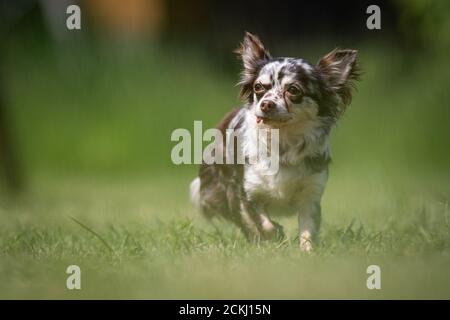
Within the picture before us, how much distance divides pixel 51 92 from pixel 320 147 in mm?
4425

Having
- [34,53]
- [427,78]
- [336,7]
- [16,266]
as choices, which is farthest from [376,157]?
[16,266]

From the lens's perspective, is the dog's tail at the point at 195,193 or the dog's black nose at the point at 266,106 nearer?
the dog's black nose at the point at 266,106

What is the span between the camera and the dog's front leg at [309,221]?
488 cm

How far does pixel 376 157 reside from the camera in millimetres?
7973

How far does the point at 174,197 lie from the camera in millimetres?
7133

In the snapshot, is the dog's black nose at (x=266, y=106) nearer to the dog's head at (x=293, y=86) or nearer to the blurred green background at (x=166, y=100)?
the dog's head at (x=293, y=86)

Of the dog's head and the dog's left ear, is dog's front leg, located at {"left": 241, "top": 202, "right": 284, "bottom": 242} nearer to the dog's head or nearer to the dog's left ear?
the dog's head

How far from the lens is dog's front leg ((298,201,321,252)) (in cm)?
488

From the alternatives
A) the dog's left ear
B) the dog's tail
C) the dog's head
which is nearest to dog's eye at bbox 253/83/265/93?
the dog's head

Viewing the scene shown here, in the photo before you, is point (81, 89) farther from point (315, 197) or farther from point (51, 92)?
point (315, 197)

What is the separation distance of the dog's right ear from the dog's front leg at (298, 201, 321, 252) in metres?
0.75

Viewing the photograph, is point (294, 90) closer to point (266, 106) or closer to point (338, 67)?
point (266, 106)

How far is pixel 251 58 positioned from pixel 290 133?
514 millimetres

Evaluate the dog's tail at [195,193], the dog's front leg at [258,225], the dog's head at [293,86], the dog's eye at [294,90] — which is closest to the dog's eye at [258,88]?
the dog's head at [293,86]
